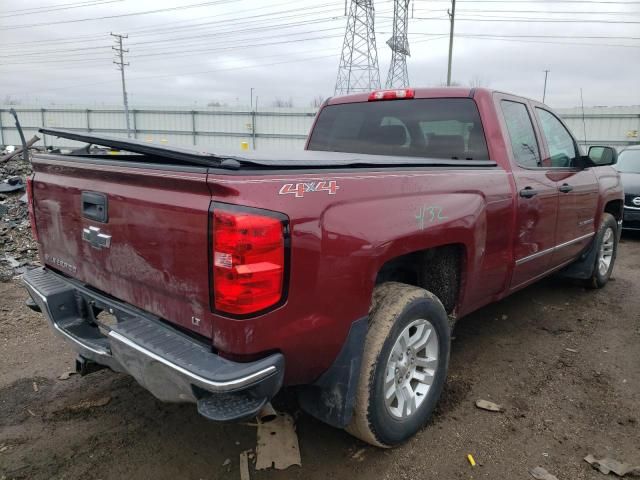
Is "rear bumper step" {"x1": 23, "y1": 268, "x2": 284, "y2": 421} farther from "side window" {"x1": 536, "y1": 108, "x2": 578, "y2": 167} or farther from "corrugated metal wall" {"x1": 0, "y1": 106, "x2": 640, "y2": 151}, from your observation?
"corrugated metal wall" {"x1": 0, "y1": 106, "x2": 640, "y2": 151}

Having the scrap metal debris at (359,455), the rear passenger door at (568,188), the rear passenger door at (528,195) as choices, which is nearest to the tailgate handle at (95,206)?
the scrap metal debris at (359,455)

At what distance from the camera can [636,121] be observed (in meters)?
19.7

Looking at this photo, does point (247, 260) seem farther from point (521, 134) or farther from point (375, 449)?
point (521, 134)

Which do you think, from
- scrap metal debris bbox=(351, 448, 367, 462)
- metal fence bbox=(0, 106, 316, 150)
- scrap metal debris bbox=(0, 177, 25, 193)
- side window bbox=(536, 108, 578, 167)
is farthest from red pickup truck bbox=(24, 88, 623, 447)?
metal fence bbox=(0, 106, 316, 150)

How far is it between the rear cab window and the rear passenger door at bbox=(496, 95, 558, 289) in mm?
255

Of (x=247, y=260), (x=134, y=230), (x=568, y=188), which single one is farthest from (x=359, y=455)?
(x=568, y=188)

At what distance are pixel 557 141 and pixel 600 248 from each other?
Result: 1634mm

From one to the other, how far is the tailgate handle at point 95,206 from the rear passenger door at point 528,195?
8.50 feet

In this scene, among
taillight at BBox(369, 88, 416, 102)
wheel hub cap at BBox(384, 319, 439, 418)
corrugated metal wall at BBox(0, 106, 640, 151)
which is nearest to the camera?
wheel hub cap at BBox(384, 319, 439, 418)

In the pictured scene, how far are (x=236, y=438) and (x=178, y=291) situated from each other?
111 cm

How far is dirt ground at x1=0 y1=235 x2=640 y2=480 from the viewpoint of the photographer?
248 centimetres

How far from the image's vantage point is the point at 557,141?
169 inches

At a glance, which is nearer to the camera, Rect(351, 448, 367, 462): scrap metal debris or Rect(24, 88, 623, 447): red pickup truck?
Rect(24, 88, 623, 447): red pickup truck

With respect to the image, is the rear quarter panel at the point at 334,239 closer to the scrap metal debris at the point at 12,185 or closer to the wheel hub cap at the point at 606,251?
the wheel hub cap at the point at 606,251
